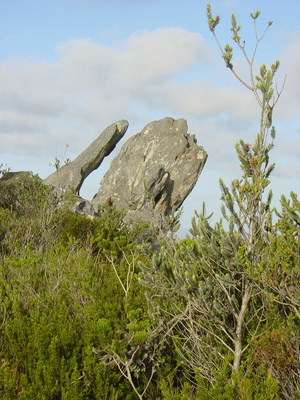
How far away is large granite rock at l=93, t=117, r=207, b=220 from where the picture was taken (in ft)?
85.0

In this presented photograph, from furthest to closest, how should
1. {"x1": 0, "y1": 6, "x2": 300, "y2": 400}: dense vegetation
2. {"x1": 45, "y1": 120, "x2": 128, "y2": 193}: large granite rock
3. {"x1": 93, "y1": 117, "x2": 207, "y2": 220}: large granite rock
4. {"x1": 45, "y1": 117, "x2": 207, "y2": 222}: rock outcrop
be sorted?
{"x1": 93, "y1": 117, "x2": 207, "y2": 220}: large granite rock
{"x1": 45, "y1": 117, "x2": 207, "y2": 222}: rock outcrop
{"x1": 45, "y1": 120, "x2": 128, "y2": 193}: large granite rock
{"x1": 0, "y1": 6, "x2": 300, "y2": 400}: dense vegetation

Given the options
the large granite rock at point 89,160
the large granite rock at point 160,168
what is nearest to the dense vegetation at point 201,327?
the large granite rock at point 89,160

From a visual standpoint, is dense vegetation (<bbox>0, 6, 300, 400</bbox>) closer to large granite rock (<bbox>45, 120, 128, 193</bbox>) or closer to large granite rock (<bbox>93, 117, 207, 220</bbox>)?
large granite rock (<bbox>45, 120, 128, 193</bbox>)

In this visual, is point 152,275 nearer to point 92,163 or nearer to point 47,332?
point 47,332

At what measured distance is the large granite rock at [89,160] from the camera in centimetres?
2491

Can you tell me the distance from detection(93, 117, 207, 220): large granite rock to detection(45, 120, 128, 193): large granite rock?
1.11m

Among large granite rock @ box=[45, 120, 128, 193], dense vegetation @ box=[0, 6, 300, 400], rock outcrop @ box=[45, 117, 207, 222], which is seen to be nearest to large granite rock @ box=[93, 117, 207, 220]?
rock outcrop @ box=[45, 117, 207, 222]

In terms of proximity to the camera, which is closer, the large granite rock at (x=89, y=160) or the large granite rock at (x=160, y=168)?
the large granite rock at (x=89, y=160)

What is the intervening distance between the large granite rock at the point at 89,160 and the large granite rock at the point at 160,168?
1114 mm

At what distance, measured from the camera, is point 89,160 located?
2548 centimetres

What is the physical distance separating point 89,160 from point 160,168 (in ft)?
10.1

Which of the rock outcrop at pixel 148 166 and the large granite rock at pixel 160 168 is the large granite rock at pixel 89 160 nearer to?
the rock outcrop at pixel 148 166

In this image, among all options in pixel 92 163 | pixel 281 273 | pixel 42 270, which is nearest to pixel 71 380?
pixel 281 273

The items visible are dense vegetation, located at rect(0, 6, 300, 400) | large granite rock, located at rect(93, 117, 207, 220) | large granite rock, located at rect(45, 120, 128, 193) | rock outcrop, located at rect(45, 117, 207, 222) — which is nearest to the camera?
dense vegetation, located at rect(0, 6, 300, 400)
